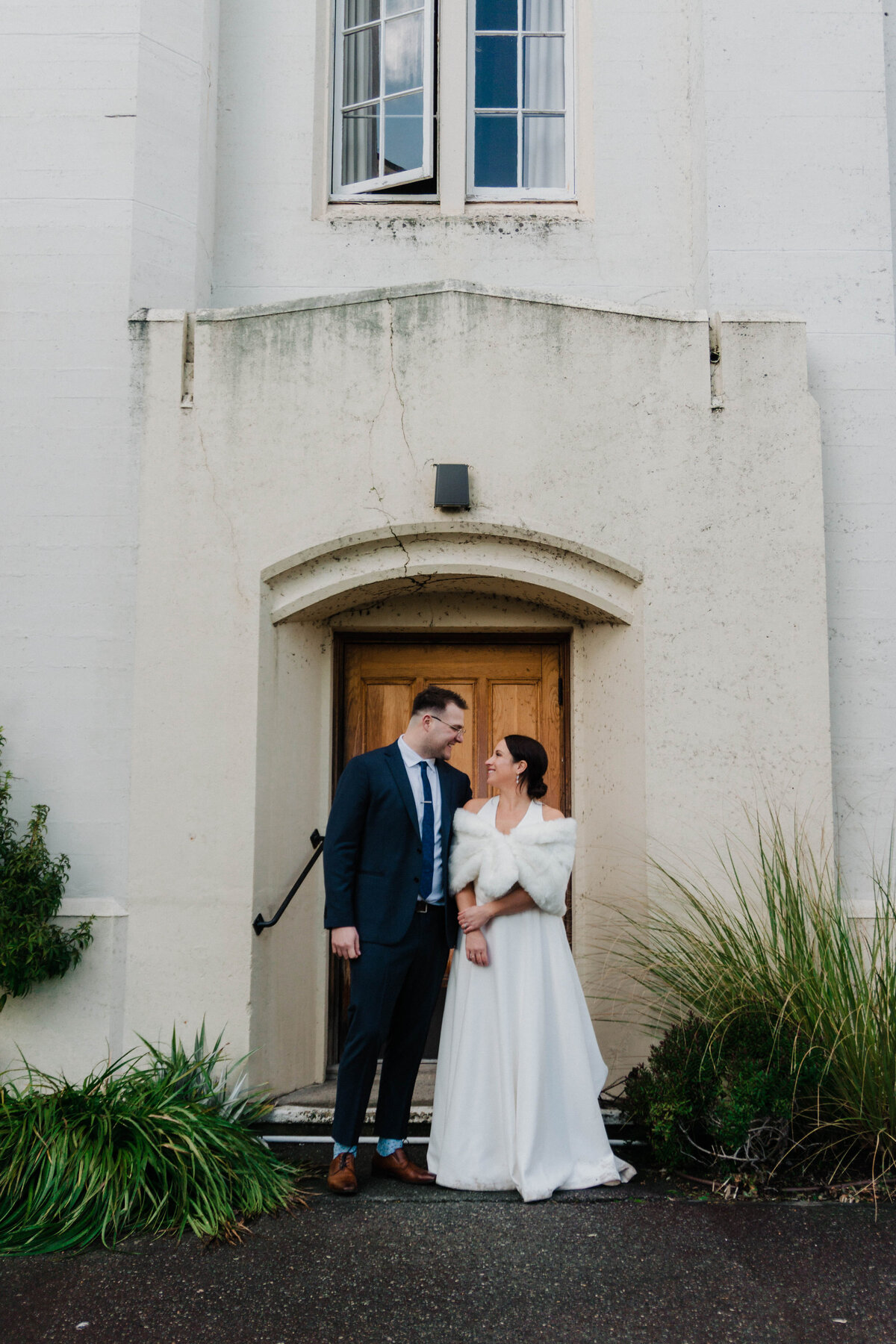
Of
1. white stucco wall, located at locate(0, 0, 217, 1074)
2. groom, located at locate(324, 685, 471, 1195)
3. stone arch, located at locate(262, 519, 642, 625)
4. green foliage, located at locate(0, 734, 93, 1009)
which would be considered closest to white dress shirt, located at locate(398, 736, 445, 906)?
groom, located at locate(324, 685, 471, 1195)

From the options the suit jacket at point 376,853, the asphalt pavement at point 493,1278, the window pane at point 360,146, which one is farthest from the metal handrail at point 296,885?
the window pane at point 360,146

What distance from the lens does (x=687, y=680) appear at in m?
5.43

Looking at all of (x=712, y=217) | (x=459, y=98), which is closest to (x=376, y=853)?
(x=712, y=217)

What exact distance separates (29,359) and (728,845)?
4.27m

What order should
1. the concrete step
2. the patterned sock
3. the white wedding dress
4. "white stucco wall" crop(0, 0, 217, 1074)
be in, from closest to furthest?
the white wedding dress → the patterned sock → the concrete step → "white stucco wall" crop(0, 0, 217, 1074)

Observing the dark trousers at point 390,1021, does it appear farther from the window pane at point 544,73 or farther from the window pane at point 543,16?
the window pane at point 543,16

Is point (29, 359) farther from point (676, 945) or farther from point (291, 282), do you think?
point (676, 945)

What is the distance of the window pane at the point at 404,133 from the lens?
6.70 m

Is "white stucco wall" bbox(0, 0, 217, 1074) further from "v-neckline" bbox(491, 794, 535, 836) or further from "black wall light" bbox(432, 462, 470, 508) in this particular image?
"v-neckline" bbox(491, 794, 535, 836)

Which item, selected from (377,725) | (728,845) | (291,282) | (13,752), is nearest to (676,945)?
(728,845)

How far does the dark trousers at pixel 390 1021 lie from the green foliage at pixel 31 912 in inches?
58.0

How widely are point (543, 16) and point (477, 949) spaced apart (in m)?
5.63

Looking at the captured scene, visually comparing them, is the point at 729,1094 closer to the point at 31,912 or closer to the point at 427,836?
the point at 427,836

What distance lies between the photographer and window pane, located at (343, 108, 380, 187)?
6.71 m
